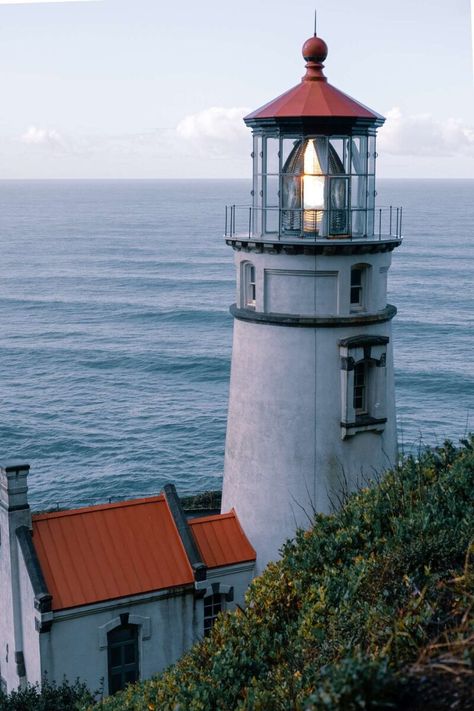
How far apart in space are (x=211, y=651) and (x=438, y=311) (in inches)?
3029

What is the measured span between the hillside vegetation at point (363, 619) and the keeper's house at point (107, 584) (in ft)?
15.4

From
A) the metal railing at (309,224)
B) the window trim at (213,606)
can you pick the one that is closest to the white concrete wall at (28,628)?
the window trim at (213,606)

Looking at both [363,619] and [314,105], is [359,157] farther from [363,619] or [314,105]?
[363,619]

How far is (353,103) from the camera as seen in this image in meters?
19.2

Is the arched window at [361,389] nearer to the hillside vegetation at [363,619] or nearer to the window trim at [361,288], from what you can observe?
the window trim at [361,288]

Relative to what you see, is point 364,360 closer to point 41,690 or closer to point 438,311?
point 41,690

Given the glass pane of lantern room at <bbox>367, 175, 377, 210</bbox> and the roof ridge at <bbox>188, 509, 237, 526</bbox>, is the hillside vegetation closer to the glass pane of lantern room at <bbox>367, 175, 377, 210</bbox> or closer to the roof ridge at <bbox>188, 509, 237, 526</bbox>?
the roof ridge at <bbox>188, 509, 237, 526</bbox>

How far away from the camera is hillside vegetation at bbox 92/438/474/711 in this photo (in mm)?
8125

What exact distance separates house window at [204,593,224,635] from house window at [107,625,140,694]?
1.67 metres

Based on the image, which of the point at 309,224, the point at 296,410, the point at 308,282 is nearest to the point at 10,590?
the point at 296,410

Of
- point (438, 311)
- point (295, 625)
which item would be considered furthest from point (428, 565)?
point (438, 311)

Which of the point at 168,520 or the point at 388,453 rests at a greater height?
the point at 388,453

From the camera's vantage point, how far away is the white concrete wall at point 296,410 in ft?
63.4

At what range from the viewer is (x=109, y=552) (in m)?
19.7
